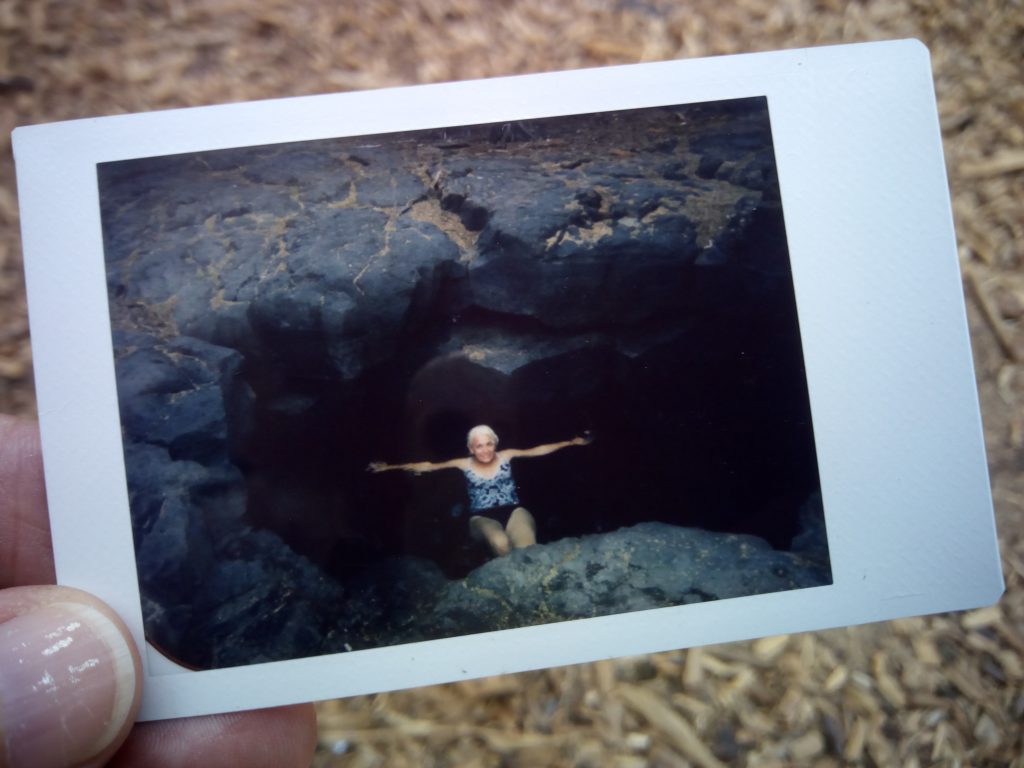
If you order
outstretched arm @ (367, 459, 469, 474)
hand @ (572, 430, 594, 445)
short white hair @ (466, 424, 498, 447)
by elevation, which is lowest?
outstretched arm @ (367, 459, 469, 474)

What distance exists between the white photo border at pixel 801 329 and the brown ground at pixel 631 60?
16 cm

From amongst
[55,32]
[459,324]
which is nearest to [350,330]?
[459,324]

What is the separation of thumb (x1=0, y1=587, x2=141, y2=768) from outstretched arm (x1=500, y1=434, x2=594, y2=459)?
0.52m

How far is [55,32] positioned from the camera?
3.94ft

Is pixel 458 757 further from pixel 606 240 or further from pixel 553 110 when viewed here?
pixel 553 110

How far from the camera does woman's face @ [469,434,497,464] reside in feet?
3.23

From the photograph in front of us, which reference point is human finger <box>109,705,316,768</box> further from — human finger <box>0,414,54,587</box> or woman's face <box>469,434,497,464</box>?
woman's face <box>469,434,497,464</box>

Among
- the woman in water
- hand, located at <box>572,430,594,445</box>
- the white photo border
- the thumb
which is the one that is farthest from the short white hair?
the thumb

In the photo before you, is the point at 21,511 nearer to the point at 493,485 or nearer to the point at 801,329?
the point at 493,485

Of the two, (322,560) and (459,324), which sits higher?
(459,324)

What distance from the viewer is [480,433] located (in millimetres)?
988

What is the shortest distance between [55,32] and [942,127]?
1.42 meters

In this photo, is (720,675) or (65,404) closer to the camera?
(65,404)

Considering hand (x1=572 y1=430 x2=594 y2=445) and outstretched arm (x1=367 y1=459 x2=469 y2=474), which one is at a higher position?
hand (x1=572 y1=430 x2=594 y2=445)
